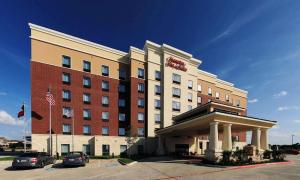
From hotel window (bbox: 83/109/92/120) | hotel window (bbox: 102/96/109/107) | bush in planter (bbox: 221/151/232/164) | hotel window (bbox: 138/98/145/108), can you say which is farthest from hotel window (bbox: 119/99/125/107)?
bush in planter (bbox: 221/151/232/164)

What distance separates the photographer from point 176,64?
43875 mm

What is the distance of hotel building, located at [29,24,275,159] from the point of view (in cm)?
3173

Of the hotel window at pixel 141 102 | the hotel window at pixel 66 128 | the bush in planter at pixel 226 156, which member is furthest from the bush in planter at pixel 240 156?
the hotel window at pixel 66 128

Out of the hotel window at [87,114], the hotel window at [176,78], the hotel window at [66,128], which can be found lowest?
the hotel window at [66,128]

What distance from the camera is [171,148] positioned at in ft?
131

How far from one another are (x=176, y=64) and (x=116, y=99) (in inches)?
638

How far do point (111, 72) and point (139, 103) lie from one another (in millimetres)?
8814

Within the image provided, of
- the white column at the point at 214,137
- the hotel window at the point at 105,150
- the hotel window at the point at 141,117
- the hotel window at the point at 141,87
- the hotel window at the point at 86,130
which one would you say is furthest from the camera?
the hotel window at the point at 141,87

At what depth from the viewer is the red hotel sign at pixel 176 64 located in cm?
4253

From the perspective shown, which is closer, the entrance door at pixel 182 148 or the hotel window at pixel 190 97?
the entrance door at pixel 182 148

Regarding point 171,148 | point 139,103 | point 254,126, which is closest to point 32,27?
point 139,103

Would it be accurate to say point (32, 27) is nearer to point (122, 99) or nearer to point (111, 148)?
point (122, 99)

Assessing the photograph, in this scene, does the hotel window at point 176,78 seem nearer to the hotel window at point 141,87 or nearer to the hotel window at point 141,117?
the hotel window at point 141,87

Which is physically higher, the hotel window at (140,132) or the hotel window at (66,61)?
the hotel window at (66,61)
